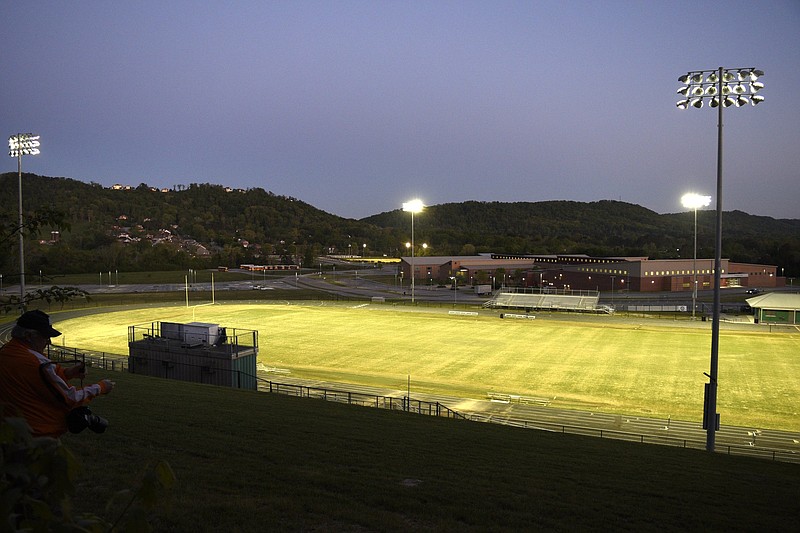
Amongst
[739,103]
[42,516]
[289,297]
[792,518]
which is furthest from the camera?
[289,297]

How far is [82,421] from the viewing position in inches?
191

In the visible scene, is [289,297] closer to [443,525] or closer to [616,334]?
[616,334]

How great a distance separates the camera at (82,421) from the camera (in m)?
4.80

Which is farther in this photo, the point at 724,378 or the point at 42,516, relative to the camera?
the point at 724,378

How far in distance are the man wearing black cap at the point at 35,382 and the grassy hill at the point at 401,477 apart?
1.70 m

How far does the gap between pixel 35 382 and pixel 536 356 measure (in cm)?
3954

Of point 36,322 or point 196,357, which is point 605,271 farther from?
point 36,322

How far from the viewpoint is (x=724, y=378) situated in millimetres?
34281

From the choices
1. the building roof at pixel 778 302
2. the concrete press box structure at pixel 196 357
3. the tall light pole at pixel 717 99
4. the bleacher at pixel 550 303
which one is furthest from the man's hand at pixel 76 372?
the bleacher at pixel 550 303

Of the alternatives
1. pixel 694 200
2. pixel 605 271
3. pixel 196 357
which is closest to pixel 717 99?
pixel 196 357

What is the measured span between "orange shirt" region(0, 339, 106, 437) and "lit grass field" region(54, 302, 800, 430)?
2707 centimetres

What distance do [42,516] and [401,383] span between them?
31.7 m

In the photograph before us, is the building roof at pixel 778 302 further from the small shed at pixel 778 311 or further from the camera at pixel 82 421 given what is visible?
the camera at pixel 82 421

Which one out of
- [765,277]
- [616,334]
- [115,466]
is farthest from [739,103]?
[765,277]
